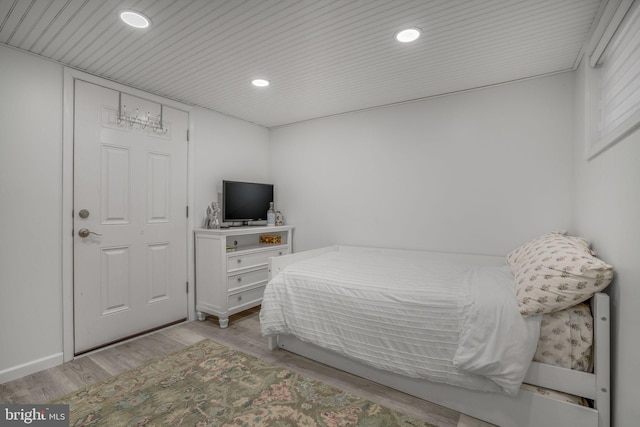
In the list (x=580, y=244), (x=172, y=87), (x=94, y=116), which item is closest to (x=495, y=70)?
(x=580, y=244)

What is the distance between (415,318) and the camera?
1.73 m

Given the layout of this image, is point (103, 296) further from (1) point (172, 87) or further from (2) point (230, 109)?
(2) point (230, 109)

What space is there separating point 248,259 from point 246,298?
1.42 feet

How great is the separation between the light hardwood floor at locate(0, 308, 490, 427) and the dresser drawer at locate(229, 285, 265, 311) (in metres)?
0.20

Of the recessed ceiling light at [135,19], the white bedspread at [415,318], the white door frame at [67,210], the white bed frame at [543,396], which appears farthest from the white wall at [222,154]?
the white bed frame at [543,396]

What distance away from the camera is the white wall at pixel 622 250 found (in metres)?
1.17

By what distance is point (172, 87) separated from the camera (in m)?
2.75

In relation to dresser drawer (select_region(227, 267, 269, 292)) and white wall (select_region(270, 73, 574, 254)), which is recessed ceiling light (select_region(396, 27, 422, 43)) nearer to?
white wall (select_region(270, 73, 574, 254))

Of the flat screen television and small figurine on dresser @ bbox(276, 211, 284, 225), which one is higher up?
the flat screen television

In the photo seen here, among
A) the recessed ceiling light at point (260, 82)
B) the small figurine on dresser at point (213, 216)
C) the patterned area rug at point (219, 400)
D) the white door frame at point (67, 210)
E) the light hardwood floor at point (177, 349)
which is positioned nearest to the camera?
the patterned area rug at point (219, 400)

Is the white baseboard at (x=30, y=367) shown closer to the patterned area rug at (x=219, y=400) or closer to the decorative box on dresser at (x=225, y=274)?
the patterned area rug at (x=219, y=400)

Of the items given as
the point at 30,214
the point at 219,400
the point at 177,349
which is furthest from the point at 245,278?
the point at 30,214

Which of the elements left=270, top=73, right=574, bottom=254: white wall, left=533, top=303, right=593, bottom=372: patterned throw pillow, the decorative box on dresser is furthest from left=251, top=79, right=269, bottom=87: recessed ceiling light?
left=533, top=303, right=593, bottom=372: patterned throw pillow

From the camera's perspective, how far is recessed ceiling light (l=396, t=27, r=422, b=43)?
1841 mm
